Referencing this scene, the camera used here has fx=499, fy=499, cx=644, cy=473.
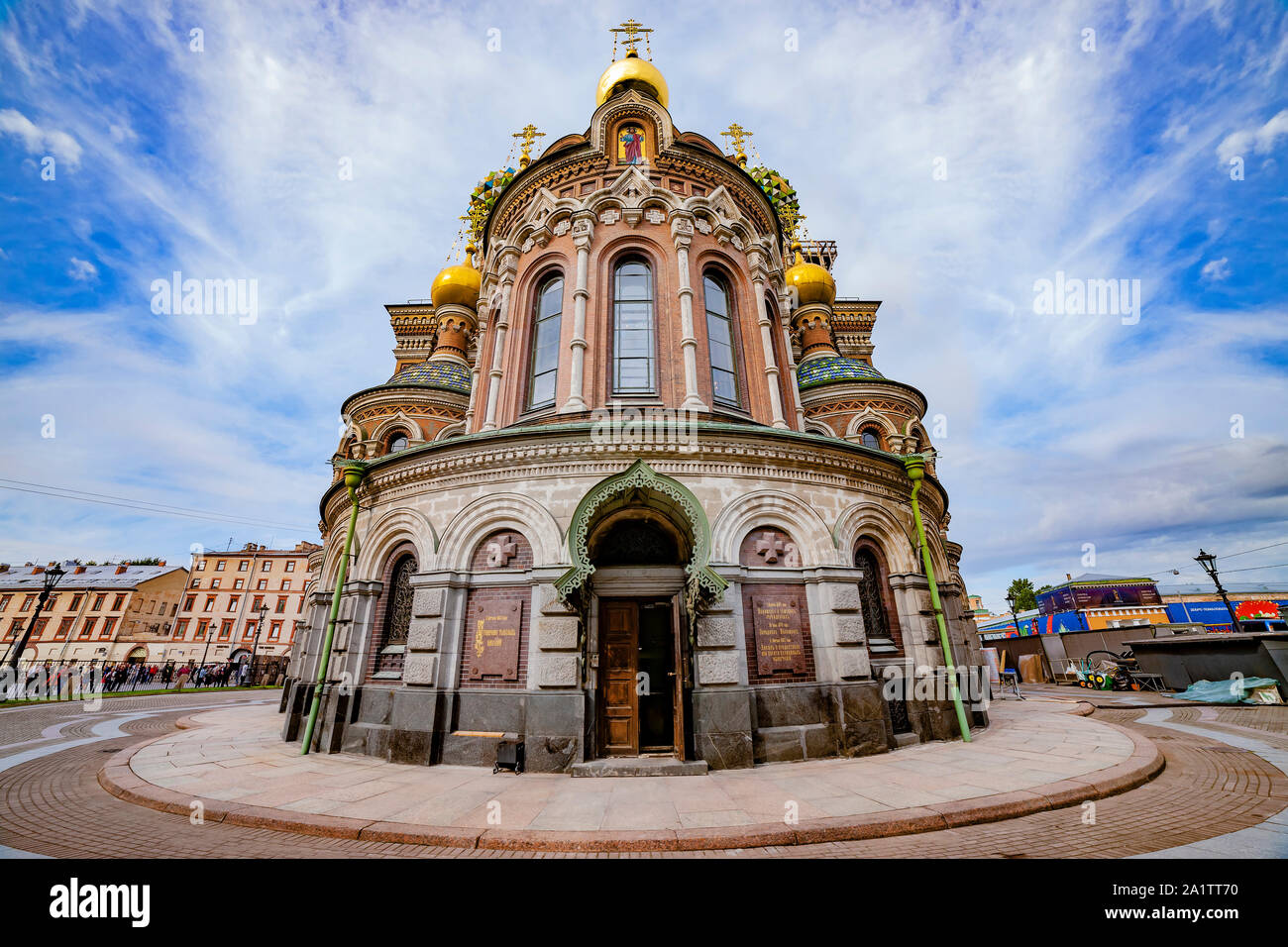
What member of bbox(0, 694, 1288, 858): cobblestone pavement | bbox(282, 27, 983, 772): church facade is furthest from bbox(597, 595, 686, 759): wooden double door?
bbox(0, 694, 1288, 858): cobblestone pavement

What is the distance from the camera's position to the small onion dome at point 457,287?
2389cm

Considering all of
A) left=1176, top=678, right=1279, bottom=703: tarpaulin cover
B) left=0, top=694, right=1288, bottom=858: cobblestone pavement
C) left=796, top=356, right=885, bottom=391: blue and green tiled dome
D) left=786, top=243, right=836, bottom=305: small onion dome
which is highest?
left=786, top=243, right=836, bottom=305: small onion dome

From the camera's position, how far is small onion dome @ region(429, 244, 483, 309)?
78.4ft

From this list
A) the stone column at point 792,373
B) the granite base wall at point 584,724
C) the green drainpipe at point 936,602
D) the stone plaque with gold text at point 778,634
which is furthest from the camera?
the stone column at point 792,373

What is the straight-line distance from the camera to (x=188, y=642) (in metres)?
57.2

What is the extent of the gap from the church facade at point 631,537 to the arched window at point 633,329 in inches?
2.6

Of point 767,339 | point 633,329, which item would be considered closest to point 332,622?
point 633,329

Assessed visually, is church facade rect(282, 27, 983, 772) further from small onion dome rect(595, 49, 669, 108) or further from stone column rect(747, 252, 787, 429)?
small onion dome rect(595, 49, 669, 108)

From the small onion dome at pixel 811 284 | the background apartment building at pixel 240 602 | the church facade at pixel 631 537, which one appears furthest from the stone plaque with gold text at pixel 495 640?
the background apartment building at pixel 240 602

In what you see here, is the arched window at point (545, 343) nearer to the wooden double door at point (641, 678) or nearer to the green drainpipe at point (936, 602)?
the wooden double door at point (641, 678)

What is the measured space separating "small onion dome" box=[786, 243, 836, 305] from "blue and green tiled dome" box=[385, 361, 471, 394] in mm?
15927

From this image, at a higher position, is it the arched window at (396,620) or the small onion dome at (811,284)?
the small onion dome at (811,284)

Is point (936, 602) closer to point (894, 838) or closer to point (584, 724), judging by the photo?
point (894, 838)
